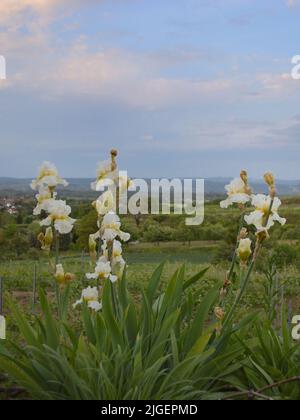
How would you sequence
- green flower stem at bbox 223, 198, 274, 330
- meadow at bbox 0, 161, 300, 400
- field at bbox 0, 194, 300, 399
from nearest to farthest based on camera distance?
meadow at bbox 0, 161, 300, 400
green flower stem at bbox 223, 198, 274, 330
field at bbox 0, 194, 300, 399

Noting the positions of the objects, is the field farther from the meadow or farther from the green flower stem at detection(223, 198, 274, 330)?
the green flower stem at detection(223, 198, 274, 330)

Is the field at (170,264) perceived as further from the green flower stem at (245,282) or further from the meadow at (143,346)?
the green flower stem at (245,282)

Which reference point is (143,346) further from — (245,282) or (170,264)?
(170,264)

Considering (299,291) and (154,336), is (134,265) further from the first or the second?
(154,336)

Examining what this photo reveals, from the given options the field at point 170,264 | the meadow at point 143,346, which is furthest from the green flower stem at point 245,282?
the field at point 170,264

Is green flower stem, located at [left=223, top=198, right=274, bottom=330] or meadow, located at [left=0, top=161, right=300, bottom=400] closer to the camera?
meadow, located at [left=0, top=161, right=300, bottom=400]

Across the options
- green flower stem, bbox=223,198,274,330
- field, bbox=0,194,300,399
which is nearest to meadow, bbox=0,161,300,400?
green flower stem, bbox=223,198,274,330

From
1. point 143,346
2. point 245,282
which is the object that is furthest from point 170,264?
point 245,282

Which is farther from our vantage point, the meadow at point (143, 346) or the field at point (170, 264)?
the field at point (170, 264)

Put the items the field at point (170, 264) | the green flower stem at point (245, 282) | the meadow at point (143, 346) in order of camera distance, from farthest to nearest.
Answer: the field at point (170, 264)
the green flower stem at point (245, 282)
the meadow at point (143, 346)

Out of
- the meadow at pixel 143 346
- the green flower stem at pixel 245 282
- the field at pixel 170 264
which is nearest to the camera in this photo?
the meadow at pixel 143 346

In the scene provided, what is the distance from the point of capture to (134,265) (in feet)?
45.2
